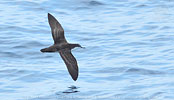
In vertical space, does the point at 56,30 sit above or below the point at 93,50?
above

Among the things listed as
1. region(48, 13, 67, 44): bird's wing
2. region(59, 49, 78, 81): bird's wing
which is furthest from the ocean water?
region(48, 13, 67, 44): bird's wing

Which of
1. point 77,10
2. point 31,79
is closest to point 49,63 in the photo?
point 31,79

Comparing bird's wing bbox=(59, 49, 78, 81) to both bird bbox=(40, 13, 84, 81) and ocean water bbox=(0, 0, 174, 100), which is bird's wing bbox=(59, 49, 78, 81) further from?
ocean water bbox=(0, 0, 174, 100)

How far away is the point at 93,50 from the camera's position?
55.7 ft

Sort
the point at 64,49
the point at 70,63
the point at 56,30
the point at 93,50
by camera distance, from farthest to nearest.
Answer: the point at 93,50 < the point at 56,30 < the point at 70,63 < the point at 64,49

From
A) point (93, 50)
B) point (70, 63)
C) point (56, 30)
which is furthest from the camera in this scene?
point (93, 50)

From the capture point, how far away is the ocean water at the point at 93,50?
45.6 feet

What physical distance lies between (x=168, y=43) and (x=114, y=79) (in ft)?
11.7

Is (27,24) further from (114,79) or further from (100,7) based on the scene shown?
(114,79)

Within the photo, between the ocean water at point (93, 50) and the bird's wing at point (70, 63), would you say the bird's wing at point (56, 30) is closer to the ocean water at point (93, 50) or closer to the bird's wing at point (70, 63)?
the bird's wing at point (70, 63)

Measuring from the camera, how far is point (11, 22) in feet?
64.0

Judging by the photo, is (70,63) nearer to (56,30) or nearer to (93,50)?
(56,30)

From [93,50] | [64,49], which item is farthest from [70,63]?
Answer: [93,50]

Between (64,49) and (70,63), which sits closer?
(64,49)
